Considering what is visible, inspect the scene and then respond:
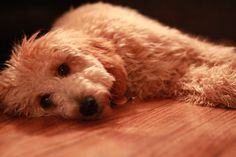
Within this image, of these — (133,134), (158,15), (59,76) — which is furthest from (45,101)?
(158,15)

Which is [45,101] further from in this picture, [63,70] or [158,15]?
[158,15]

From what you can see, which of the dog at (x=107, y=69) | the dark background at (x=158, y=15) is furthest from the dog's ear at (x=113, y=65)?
the dark background at (x=158, y=15)

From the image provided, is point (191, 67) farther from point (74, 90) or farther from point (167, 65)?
point (74, 90)

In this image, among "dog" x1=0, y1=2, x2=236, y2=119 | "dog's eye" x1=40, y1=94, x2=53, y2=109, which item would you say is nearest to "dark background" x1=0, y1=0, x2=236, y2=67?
"dog" x1=0, y1=2, x2=236, y2=119

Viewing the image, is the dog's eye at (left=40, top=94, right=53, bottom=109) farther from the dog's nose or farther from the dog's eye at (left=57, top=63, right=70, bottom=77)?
the dog's nose

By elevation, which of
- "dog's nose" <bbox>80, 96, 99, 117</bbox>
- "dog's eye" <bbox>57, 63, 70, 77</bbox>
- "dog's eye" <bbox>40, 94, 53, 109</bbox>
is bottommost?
"dog's eye" <bbox>40, 94, 53, 109</bbox>

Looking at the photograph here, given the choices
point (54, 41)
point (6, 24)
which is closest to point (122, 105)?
point (54, 41)
